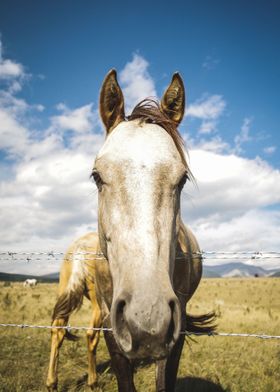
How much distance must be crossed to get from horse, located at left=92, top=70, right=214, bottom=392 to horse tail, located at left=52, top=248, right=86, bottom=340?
2.55m

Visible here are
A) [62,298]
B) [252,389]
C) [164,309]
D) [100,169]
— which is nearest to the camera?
[164,309]

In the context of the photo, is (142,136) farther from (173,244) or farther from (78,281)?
(78,281)

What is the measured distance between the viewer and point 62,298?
5.55 metres

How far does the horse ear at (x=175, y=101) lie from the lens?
299 cm

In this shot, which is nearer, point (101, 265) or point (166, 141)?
point (166, 141)

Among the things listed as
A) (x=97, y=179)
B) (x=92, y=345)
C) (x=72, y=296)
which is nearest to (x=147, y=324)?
(x=97, y=179)

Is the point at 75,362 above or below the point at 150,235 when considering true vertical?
below

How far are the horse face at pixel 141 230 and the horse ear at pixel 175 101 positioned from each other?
42 centimetres

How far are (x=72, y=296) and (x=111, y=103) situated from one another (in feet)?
13.3

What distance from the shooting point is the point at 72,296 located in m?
5.59

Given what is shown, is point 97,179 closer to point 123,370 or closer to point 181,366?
point 123,370

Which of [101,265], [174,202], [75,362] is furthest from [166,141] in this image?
[75,362]

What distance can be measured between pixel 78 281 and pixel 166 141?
416 cm

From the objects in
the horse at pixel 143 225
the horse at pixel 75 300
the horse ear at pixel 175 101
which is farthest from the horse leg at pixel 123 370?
the horse ear at pixel 175 101
